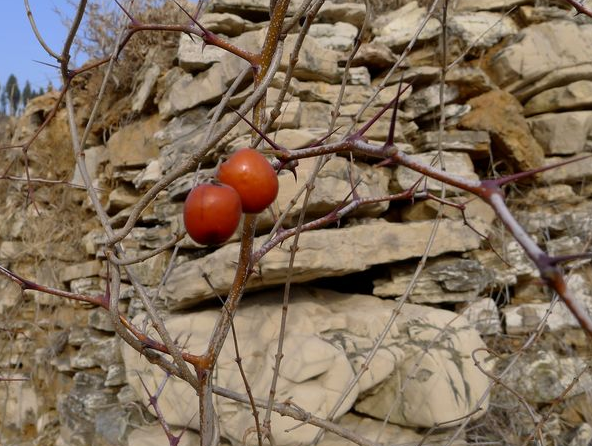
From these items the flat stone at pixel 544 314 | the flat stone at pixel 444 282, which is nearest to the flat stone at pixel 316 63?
the flat stone at pixel 444 282

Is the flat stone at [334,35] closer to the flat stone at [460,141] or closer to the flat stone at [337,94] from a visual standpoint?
the flat stone at [337,94]

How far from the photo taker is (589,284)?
2873 mm

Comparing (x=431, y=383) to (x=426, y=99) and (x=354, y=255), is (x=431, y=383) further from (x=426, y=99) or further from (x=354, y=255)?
(x=426, y=99)

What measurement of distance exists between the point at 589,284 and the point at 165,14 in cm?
370

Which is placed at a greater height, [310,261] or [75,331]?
[310,261]

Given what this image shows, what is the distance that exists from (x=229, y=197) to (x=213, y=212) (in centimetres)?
2

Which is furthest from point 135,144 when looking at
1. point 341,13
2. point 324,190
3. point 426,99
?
point 426,99

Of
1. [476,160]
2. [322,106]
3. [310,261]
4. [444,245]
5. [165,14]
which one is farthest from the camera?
[165,14]

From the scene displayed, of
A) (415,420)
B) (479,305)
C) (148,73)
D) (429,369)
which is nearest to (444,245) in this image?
(479,305)

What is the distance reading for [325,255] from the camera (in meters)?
2.52

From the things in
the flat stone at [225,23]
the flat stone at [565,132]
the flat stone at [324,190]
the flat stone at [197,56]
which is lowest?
the flat stone at [324,190]

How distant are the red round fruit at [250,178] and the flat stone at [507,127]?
322cm

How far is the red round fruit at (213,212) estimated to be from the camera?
45 centimetres

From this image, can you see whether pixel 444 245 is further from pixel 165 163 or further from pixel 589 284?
pixel 165 163
